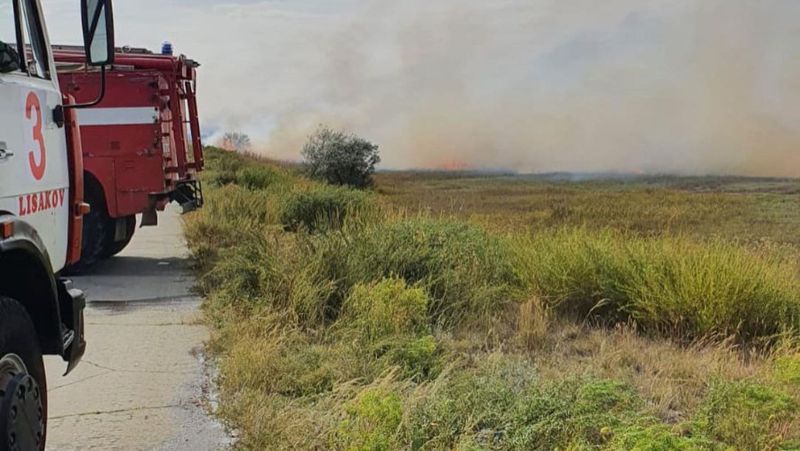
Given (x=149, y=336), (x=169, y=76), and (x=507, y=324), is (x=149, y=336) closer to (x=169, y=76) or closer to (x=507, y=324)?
(x=507, y=324)

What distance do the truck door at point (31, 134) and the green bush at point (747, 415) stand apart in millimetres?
3219

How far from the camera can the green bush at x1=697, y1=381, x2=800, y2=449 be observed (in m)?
3.69

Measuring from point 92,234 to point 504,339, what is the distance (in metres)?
6.21

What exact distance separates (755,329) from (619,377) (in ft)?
6.09

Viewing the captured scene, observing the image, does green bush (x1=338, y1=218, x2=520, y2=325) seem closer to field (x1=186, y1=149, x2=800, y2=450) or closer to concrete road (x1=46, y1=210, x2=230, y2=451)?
field (x1=186, y1=149, x2=800, y2=450)

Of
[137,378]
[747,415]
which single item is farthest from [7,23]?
[747,415]

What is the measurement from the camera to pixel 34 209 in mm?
3445

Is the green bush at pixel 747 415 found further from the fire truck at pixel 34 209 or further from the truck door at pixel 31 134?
the truck door at pixel 31 134

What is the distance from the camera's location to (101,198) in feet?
32.6

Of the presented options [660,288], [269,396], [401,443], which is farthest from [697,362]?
[269,396]

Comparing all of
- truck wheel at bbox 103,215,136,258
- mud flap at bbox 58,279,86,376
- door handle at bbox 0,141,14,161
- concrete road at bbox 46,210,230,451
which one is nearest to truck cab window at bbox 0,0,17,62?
door handle at bbox 0,141,14,161

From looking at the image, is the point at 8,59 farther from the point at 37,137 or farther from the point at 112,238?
the point at 112,238

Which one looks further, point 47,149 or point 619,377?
point 619,377

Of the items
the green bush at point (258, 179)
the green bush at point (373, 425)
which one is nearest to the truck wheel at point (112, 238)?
the green bush at point (373, 425)
